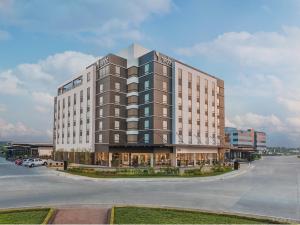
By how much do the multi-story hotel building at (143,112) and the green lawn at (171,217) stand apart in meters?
40.2

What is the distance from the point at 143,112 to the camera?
199 feet

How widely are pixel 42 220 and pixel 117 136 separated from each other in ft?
157

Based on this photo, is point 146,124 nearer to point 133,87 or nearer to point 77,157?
point 133,87

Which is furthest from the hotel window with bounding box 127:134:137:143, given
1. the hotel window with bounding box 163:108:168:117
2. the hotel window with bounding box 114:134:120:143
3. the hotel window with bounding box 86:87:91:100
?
the hotel window with bounding box 86:87:91:100

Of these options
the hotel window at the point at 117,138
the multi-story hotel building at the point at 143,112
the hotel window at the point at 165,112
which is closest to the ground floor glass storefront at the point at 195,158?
the multi-story hotel building at the point at 143,112

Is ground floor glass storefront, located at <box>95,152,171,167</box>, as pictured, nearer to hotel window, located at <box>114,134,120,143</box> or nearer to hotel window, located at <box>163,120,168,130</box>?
hotel window, located at <box>114,134,120,143</box>

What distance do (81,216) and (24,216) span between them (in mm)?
2886

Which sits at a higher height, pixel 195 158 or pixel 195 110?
pixel 195 110

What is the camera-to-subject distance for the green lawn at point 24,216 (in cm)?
1302

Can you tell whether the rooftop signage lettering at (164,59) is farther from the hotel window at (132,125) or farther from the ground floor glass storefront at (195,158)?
the ground floor glass storefront at (195,158)

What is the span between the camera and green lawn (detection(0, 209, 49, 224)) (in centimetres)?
1302

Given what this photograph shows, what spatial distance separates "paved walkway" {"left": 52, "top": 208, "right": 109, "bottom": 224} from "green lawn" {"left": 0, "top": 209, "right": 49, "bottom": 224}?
2.44ft

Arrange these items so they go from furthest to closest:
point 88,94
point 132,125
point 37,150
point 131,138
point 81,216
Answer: point 37,150 → point 88,94 → point 132,125 → point 131,138 → point 81,216

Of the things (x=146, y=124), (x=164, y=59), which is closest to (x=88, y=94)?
(x=146, y=124)
